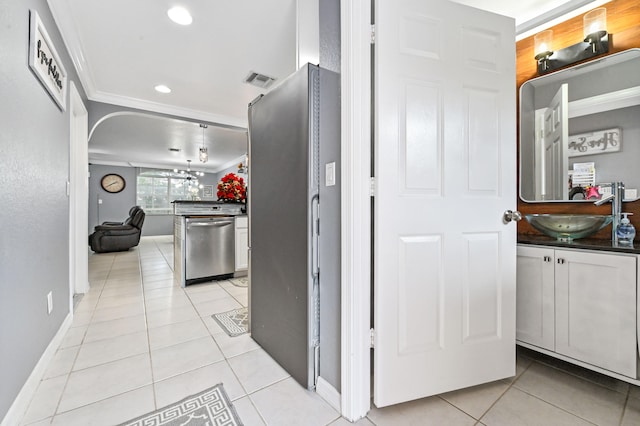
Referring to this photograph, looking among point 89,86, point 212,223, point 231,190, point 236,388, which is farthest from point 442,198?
point 89,86

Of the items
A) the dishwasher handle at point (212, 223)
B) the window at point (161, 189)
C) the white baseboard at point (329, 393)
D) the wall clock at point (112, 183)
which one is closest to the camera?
the white baseboard at point (329, 393)

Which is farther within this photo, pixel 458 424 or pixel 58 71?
pixel 58 71

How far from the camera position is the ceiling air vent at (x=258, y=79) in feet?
10.6

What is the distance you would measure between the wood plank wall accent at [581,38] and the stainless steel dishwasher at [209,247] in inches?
127

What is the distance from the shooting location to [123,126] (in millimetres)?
5152

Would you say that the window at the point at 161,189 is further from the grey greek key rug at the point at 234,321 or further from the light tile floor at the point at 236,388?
the light tile floor at the point at 236,388

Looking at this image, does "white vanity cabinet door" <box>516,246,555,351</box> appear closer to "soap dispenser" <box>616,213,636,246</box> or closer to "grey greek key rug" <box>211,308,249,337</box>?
"soap dispenser" <box>616,213,636,246</box>

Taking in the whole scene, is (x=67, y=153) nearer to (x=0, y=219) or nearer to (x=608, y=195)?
(x=0, y=219)

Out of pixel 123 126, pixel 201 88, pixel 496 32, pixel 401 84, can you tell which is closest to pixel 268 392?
pixel 401 84

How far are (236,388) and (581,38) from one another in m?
3.16

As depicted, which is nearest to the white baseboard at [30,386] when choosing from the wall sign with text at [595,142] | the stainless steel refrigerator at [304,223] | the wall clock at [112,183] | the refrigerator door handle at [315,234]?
the stainless steel refrigerator at [304,223]

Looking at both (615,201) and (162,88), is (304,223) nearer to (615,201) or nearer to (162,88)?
(615,201)

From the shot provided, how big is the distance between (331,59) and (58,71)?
218cm

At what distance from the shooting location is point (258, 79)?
331 centimetres
